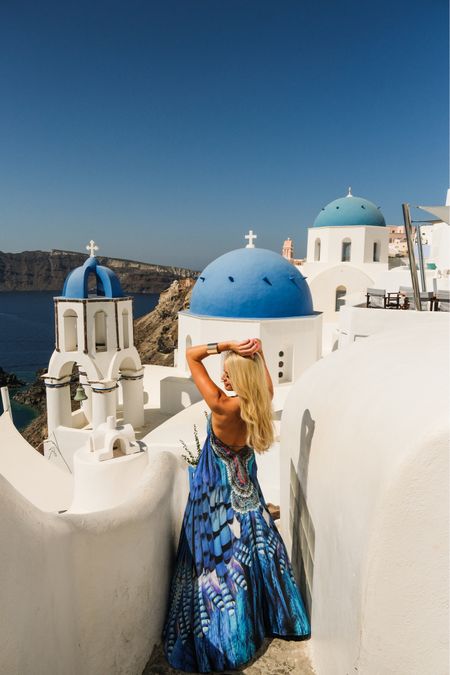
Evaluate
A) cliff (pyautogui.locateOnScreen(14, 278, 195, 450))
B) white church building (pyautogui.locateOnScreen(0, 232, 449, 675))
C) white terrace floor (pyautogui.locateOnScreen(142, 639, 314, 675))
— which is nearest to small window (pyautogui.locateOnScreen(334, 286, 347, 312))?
white church building (pyautogui.locateOnScreen(0, 232, 449, 675))

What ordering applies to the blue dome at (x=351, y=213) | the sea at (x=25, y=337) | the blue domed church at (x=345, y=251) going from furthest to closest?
the sea at (x=25, y=337), the blue dome at (x=351, y=213), the blue domed church at (x=345, y=251)

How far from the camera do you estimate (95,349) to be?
39.1 feet

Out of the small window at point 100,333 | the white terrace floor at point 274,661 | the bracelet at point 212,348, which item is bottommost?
the white terrace floor at point 274,661

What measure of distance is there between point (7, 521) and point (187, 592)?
4.74 feet

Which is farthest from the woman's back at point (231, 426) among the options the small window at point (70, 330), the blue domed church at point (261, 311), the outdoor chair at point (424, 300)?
the small window at point (70, 330)

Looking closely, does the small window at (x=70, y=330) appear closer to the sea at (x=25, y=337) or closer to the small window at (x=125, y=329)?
the small window at (x=125, y=329)

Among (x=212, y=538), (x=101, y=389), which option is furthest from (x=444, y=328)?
(x=101, y=389)

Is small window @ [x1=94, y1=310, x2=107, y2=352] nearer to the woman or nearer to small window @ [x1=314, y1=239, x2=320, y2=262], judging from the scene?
the woman

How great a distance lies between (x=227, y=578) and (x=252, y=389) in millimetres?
1074

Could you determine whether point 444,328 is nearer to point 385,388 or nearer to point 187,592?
point 385,388

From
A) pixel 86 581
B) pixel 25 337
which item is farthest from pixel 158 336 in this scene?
pixel 86 581

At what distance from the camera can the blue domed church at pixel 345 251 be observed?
20.5 m

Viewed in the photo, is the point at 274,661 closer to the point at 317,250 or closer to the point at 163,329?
the point at 317,250

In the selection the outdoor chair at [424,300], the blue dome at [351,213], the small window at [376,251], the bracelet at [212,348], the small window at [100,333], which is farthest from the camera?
the small window at [376,251]
